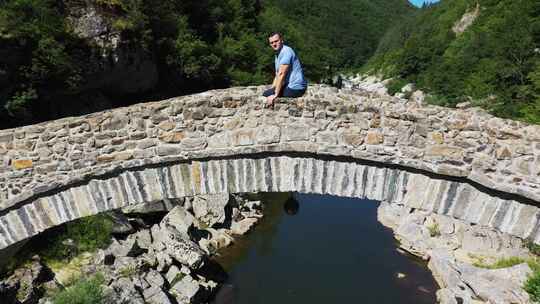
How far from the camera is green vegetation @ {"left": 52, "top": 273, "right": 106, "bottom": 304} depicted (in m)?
9.48

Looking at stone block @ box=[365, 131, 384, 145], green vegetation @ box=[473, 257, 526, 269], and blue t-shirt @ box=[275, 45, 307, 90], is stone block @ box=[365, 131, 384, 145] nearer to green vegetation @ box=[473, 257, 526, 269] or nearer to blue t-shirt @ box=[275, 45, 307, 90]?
blue t-shirt @ box=[275, 45, 307, 90]

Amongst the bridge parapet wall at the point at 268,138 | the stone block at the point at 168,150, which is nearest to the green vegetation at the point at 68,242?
the bridge parapet wall at the point at 268,138

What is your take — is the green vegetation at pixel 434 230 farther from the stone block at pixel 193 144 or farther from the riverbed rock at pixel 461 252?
the stone block at pixel 193 144

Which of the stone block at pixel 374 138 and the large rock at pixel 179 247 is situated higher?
the stone block at pixel 374 138

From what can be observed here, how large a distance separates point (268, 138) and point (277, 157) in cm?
29

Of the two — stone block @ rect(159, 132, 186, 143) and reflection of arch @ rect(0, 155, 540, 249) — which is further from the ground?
stone block @ rect(159, 132, 186, 143)

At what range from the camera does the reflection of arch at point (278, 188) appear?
481 centimetres

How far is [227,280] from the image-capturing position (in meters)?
12.6

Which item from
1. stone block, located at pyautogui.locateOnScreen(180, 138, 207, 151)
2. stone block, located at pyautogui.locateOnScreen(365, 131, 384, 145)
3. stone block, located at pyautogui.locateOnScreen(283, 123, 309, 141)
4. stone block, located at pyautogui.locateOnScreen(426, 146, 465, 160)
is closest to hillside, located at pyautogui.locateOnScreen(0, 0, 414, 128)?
stone block, located at pyautogui.locateOnScreen(180, 138, 207, 151)

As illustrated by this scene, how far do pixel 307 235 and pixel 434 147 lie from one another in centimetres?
1121

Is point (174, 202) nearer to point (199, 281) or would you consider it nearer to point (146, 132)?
point (199, 281)

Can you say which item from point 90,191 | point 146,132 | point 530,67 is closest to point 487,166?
point 146,132

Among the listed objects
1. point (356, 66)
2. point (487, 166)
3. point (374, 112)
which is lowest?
point (356, 66)

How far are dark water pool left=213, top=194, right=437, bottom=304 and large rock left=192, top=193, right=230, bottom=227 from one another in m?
1.23
